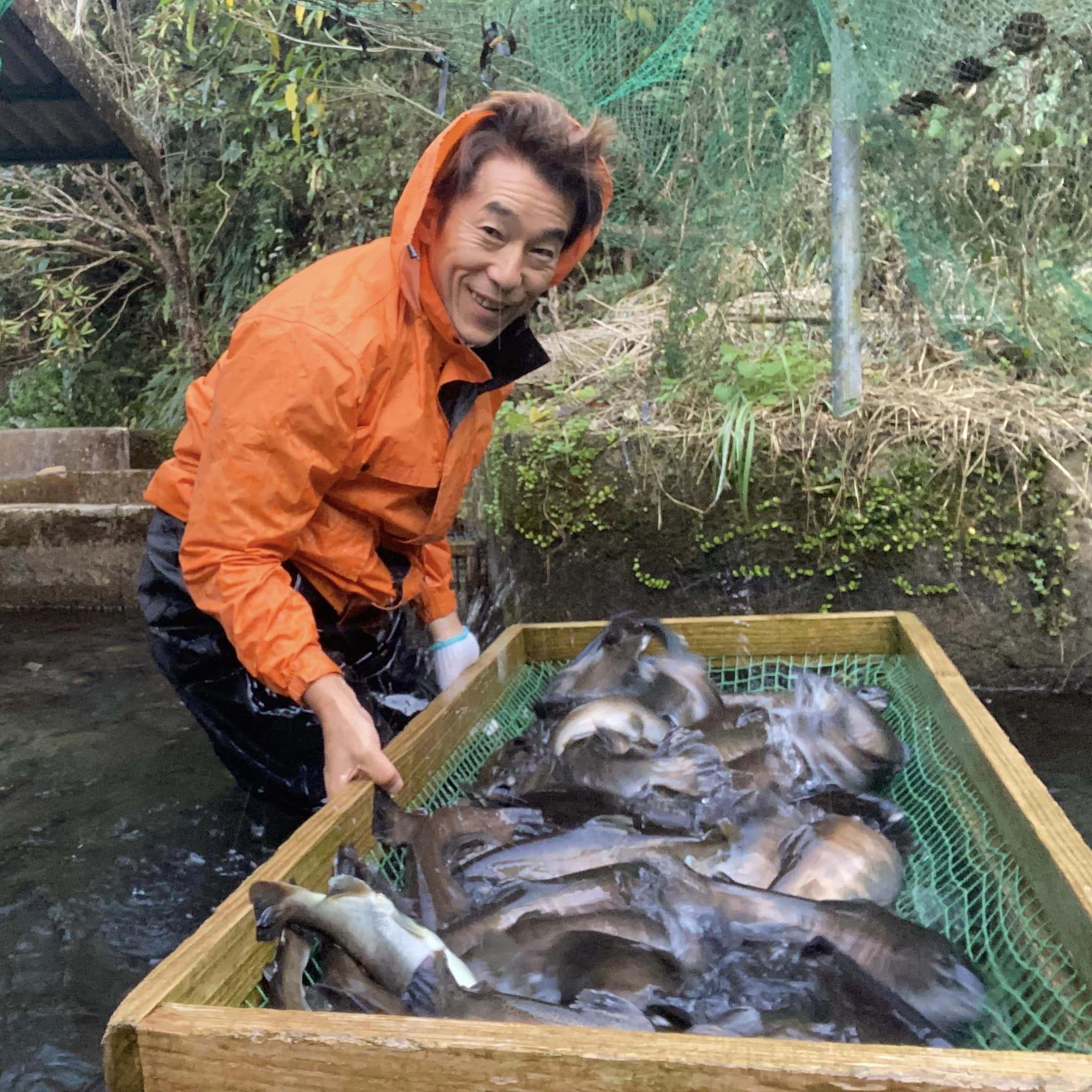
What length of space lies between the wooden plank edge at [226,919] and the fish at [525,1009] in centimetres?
29

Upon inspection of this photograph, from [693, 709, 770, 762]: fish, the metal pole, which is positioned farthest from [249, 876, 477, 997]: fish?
the metal pole

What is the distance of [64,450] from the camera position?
10.2 metres

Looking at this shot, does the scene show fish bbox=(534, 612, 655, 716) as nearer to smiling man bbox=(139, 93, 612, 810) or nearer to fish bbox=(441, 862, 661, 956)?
smiling man bbox=(139, 93, 612, 810)

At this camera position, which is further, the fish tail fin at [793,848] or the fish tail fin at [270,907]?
the fish tail fin at [793,848]

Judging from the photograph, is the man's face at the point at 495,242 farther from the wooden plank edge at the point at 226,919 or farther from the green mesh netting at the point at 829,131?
the green mesh netting at the point at 829,131

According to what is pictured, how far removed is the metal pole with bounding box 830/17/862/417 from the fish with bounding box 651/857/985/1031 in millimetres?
3312

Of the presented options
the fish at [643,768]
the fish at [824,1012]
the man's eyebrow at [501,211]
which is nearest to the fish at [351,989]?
the fish at [824,1012]

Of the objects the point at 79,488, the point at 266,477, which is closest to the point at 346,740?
the point at 266,477

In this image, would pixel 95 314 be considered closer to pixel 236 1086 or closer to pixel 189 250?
pixel 189 250

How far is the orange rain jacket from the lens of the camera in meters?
2.17

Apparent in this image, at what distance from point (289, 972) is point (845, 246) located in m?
4.17

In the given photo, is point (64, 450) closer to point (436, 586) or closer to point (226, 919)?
point (436, 586)

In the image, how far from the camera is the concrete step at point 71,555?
7.21 metres

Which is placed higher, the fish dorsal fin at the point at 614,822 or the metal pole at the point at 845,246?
the metal pole at the point at 845,246
